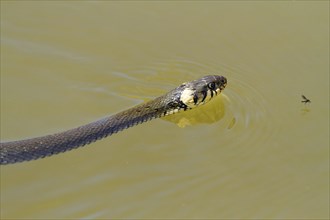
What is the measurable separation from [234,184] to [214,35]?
261 cm

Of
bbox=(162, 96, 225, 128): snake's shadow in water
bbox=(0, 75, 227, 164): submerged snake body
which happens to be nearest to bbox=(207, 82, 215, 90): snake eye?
bbox=(0, 75, 227, 164): submerged snake body

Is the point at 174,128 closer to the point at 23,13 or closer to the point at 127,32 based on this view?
the point at 127,32

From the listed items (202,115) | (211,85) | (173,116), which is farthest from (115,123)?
(211,85)

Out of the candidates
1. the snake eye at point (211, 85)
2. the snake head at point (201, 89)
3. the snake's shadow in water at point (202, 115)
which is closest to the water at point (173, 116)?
the snake's shadow in water at point (202, 115)

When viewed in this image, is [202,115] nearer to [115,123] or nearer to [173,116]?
[173,116]

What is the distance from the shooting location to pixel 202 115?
8141 millimetres

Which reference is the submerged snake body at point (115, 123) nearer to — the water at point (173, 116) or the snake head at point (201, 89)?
the snake head at point (201, 89)

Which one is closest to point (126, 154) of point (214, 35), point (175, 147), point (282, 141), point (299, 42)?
point (175, 147)

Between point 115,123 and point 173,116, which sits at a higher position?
point 173,116

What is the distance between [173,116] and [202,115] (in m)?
0.38

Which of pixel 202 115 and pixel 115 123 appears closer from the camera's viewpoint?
pixel 115 123

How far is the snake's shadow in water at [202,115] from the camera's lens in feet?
26.1

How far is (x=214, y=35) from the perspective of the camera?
8.75 m

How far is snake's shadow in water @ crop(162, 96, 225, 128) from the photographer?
7.94 m
